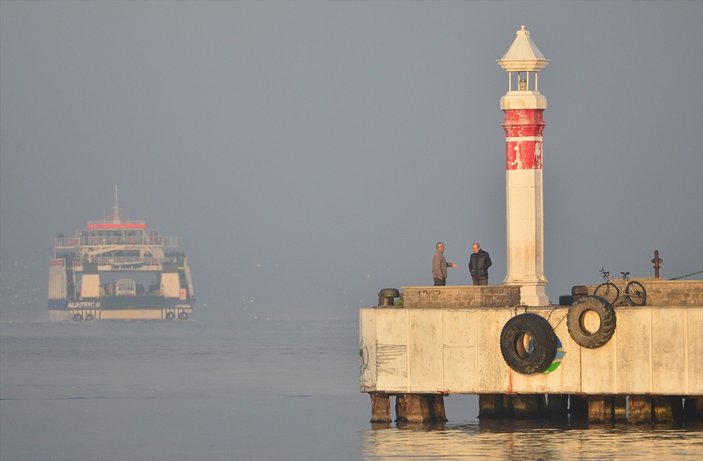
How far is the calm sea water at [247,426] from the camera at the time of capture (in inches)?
1169

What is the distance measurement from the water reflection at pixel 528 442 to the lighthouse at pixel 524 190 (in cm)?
257

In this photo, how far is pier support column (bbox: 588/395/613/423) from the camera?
104 feet

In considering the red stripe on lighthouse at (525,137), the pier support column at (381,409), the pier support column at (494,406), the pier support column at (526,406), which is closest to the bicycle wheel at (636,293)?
the pier support column at (526,406)

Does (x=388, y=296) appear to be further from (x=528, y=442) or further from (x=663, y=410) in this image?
(x=663, y=410)

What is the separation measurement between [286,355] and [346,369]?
17.2 m

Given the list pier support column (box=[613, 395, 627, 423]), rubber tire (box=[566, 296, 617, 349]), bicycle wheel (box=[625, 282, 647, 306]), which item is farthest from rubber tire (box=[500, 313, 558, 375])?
pier support column (box=[613, 395, 627, 423])

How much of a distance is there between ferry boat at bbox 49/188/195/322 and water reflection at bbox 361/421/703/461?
149m

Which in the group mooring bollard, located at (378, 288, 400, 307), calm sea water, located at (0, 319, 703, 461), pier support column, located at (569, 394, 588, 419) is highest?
mooring bollard, located at (378, 288, 400, 307)

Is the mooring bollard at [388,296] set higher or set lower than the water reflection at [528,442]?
higher

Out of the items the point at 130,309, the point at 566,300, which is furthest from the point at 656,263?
the point at 130,309

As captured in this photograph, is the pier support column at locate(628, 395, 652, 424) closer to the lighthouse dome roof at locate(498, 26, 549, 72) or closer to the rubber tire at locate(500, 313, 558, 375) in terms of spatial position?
the rubber tire at locate(500, 313, 558, 375)

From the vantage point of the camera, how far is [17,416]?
4119 cm

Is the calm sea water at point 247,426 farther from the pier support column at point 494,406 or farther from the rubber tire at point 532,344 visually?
the rubber tire at point 532,344

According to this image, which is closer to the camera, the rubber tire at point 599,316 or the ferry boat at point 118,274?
the rubber tire at point 599,316
